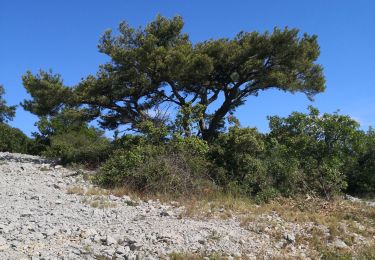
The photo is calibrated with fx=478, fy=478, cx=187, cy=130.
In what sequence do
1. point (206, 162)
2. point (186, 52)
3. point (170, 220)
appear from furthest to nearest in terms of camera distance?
point (186, 52)
point (206, 162)
point (170, 220)

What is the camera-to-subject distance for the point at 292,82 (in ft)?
64.4

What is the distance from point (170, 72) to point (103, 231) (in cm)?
1023

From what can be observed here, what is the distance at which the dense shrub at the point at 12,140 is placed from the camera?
3038 cm

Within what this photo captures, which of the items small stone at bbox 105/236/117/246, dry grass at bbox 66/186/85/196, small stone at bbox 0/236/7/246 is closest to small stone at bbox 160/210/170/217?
small stone at bbox 105/236/117/246

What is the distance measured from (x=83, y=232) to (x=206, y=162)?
702 centimetres

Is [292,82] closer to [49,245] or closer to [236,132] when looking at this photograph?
[236,132]

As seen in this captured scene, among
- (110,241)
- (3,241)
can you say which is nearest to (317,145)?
(110,241)

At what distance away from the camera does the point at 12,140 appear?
31.2 m

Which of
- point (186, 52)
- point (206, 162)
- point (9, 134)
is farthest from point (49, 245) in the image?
point (9, 134)

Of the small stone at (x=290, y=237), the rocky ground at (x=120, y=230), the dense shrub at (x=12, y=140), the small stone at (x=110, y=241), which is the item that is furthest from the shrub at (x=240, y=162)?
the dense shrub at (x=12, y=140)

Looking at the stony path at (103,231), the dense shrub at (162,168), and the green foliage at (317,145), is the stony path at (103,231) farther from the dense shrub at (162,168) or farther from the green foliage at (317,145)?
the green foliage at (317,145)

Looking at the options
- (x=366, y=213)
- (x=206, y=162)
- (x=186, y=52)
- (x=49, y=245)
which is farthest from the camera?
(x=186, y=52)

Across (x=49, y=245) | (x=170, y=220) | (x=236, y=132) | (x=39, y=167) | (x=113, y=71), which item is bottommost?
(x=49, y=245)

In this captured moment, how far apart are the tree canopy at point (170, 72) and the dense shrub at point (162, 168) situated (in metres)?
3.67
